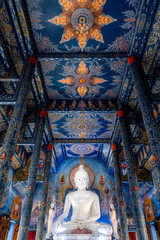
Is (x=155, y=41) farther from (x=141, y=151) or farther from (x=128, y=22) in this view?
(x=141, y=151)

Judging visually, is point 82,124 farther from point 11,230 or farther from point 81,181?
point 11,230

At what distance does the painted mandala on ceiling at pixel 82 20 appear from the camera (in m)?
5.99

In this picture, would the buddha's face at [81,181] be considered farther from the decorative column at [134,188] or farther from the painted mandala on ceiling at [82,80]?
the painted mandala on ceiling at [82,80]

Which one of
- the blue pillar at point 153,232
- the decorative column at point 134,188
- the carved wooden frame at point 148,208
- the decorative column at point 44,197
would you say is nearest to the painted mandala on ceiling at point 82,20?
the decorative column at point 134,188

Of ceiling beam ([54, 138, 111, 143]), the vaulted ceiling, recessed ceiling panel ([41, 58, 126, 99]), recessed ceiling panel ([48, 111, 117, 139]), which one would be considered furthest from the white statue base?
ceiling beam ([54, 138, 111, 143])

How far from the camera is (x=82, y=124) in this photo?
10656mm

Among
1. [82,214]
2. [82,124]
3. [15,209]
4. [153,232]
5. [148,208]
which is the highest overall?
[82,124]

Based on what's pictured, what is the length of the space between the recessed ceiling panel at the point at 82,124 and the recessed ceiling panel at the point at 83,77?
1041 mm

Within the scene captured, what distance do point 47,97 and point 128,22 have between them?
509 cm

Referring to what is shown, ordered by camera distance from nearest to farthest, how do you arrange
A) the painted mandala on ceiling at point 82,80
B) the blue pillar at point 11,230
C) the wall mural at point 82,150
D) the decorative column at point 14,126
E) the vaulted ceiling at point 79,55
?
the decorative column at point 14,126, the vaulted ceiling at point 79,55, the painted mandala on ceiling at point 82,80, the blue pillar at point 11,230, the wall mural at point 82,150

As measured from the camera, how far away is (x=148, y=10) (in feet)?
18.5

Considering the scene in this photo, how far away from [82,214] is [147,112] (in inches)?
131

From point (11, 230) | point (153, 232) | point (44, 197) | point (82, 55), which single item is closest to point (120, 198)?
point (153, 232)

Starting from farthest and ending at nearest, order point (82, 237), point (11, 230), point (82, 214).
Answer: point (11, 230), point (82, 214), point (82, 237)
